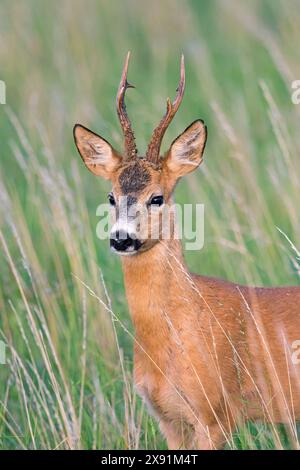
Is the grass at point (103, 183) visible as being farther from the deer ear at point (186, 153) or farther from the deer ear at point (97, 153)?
the deer ear at point (186, 153)

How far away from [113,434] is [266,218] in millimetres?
2561

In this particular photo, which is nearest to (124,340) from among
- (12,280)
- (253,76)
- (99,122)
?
(12,280)

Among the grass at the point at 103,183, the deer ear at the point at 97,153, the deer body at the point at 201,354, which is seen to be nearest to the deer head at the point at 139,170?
the deer ear at the point at 97,153

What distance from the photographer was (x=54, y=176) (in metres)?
7.38

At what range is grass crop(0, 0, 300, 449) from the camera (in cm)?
582

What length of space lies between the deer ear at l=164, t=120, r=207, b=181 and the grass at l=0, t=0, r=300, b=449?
2.62 feet

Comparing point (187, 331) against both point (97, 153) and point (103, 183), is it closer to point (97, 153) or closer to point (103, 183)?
point (97, 153)

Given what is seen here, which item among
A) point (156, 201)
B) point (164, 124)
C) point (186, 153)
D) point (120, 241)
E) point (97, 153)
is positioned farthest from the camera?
point (97, 153)

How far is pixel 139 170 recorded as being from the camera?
564cm

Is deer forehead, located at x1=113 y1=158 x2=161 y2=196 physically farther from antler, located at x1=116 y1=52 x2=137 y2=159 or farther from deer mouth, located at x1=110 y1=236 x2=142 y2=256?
deer mouth, located at x1=110 y1=236 x2=142 y2=256

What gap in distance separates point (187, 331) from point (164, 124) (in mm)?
1006

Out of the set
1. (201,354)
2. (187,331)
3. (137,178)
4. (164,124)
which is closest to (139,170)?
(137,178)

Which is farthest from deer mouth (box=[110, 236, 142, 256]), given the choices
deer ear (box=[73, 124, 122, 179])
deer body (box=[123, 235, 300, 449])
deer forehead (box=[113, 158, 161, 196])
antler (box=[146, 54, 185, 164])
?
deer ear (box=[73, 124, 122, 179])

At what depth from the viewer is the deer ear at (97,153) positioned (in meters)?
5.88
